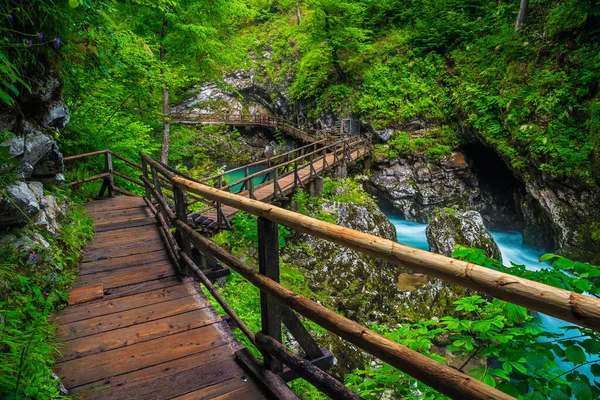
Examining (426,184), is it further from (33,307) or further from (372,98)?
(33,307)

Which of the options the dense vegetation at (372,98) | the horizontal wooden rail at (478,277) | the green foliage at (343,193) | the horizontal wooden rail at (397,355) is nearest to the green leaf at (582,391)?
the dense vegetation at (372,98)

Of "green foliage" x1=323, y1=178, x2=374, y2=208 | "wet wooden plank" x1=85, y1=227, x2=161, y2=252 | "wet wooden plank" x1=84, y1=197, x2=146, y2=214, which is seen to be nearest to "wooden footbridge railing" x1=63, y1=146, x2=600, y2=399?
"wet wooden plank" x1=85, y1=227, x2=161, y2=252

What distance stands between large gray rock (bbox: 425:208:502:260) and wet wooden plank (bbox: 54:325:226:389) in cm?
1059

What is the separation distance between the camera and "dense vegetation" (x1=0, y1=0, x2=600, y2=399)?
7.45 ft

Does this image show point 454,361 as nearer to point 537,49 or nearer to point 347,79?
point 537,49

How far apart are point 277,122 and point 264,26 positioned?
1308 centimetres

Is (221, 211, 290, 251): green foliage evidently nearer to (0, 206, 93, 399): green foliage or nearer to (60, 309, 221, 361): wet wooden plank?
(0, 206, 93, 399): green foliage

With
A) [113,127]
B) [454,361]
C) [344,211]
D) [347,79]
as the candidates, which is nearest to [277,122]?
[347,79]

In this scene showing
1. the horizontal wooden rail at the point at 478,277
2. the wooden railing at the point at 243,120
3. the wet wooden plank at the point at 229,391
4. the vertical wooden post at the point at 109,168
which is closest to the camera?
the horizontal wooden rail at the point at 478,277

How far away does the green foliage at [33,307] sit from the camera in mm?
1937

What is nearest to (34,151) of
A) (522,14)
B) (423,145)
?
(423,145)

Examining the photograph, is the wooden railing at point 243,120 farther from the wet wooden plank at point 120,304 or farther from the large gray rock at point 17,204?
the wet wooden plank at point 120,304

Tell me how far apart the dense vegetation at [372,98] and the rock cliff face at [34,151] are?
259 mm

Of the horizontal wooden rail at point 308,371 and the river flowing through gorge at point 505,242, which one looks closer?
the horizontal wooden rail at point 308,371
